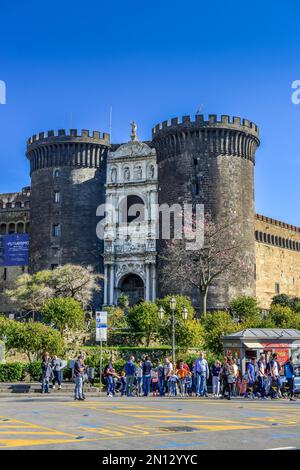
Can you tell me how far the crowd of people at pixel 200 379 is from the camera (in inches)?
934

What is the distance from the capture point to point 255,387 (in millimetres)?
24266

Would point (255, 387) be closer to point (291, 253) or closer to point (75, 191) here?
point (75, 191)

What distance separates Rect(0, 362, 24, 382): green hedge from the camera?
2906cm

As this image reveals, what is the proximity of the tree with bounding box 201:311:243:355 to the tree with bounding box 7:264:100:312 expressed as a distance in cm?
1330

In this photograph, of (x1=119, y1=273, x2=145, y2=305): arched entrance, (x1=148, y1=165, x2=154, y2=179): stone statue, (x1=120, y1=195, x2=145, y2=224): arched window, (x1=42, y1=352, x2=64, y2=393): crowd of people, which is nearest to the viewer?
(x1=42, y1=352, x2=64, y2=393): crowd of people

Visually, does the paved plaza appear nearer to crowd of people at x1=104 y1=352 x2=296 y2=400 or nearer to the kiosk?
crowd of people at x1=104 y1=352 x2=296 y2=400

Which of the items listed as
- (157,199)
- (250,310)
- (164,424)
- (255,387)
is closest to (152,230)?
A: (157,199)

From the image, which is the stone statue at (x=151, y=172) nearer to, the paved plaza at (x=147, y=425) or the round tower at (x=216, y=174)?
the round tower at (x=216, y=174)

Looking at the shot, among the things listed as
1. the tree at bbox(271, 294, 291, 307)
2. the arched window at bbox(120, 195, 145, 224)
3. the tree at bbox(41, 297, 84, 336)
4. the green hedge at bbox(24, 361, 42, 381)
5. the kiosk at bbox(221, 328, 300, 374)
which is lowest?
the green hedge at bbox(24, 361, 42, 381)

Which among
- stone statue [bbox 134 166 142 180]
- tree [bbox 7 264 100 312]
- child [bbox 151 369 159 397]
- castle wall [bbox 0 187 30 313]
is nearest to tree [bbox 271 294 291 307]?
stone statue [bbox 134 166 142 180]

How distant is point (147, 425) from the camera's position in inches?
556

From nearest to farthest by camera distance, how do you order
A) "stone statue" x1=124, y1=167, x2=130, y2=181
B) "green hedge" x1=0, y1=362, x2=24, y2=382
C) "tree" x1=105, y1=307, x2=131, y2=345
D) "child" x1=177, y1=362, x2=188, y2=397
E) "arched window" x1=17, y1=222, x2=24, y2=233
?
"child" x1=177, y1=362, x2=188, y2=397 → "green hedge" x1=0, y1=362, x2=24, y2=382 → "tree" x1=105, y1=307, x2=131, y2=345 → "stone statue" x1=124, y1=167, x2=130, y2=181 → "arched window" x1=17, y1=222, x2=24, y2=233

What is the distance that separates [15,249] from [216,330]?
1223 inches

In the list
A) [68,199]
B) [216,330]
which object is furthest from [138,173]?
[216,330]
